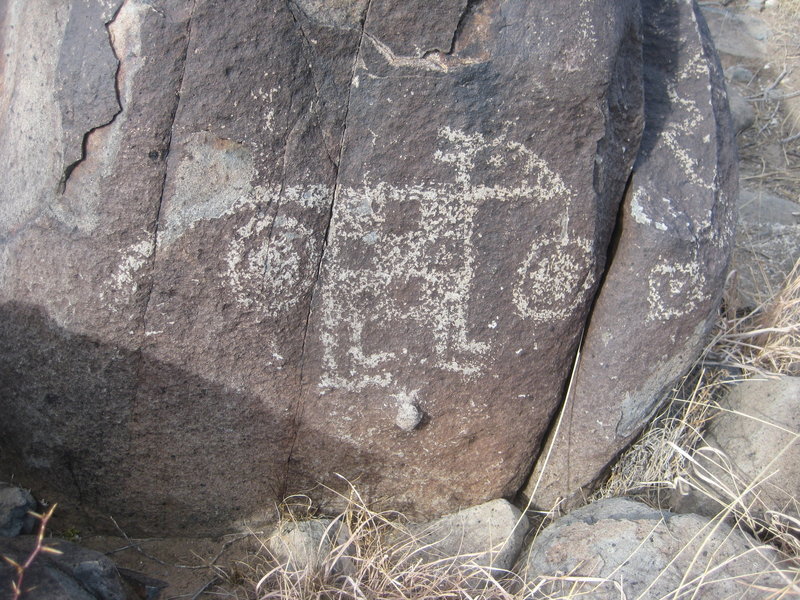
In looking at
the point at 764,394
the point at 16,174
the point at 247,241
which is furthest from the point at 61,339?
the point at 764,394

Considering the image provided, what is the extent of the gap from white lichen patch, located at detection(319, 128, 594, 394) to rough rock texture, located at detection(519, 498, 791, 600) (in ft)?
1.54

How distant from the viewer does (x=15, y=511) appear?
1713mm

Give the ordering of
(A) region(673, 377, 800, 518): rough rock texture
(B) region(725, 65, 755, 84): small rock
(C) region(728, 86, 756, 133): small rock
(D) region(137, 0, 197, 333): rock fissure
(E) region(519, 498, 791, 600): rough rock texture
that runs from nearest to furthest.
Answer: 1. (D) region(137, 0, 197, 333): rock fissure
2. (E) region(519, 498, 791, 600): rough rock texture
3. (A) region(673, 377, 800, 518): rough rock texture
4. (C) region(728, 86, 756, 133): small rock
5. (B) region(725, 65, 755, 84): small rock

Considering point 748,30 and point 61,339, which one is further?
point 748,30

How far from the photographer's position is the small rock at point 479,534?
1.77 meters

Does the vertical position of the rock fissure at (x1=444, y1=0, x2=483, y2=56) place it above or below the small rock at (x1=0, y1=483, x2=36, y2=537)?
above

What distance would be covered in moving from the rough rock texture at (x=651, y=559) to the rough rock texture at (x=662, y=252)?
0.21 metres

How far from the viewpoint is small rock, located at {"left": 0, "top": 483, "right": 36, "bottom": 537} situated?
169 centimetres

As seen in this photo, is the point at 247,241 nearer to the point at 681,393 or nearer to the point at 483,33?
the point at 483,33

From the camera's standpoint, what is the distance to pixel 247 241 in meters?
1.52

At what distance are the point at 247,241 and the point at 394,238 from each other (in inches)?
12.2

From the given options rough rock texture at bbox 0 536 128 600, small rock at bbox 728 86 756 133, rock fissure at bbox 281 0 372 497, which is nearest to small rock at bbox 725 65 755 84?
small rock at bbox 728 86 756 133

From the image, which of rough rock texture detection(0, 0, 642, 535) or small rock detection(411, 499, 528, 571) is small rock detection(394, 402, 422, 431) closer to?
rough rock texture detection(0, 0, 642, 535)

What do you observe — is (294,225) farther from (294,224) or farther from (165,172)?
(165,172)
